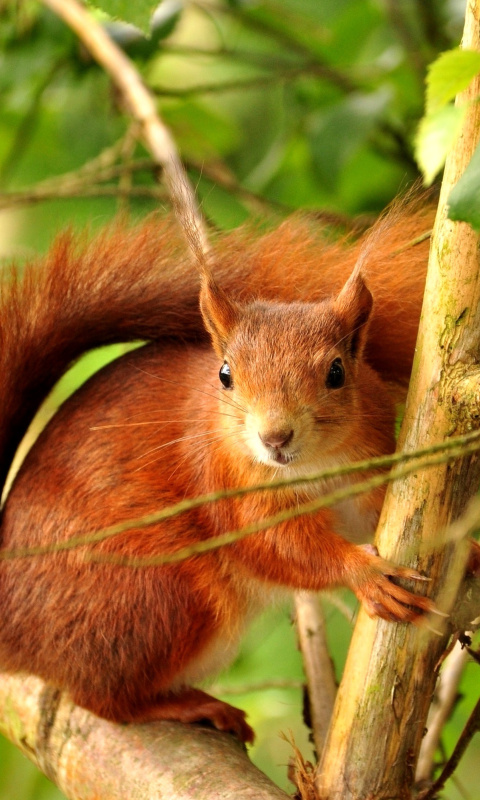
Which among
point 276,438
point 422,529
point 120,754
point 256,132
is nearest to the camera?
point 422,529


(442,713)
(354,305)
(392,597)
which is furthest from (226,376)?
(442,713)

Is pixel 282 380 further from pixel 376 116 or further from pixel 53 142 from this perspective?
pixel 53 142

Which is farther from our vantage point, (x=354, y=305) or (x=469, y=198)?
(x=354, y=305)

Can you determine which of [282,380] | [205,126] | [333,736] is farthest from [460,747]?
[205,126]

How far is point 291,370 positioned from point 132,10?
0.54m

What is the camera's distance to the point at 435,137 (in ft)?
2.53

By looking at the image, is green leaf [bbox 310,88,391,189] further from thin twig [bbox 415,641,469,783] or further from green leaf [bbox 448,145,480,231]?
green leaf [bbox 448,145,480,231]

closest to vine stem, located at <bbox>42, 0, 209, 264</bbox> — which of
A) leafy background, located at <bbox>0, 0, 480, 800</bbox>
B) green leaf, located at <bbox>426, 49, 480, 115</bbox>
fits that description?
leafy background, located at <bbox>0, 0, 480, 800</bbox>

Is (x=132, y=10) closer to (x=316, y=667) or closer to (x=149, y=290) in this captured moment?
(x=149, y=290)

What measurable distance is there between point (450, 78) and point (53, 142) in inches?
85.7

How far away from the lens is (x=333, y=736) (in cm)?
133

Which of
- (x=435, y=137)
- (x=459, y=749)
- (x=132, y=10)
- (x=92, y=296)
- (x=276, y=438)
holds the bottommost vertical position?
(x=459, y=749)

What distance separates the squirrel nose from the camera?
1319 millimetres

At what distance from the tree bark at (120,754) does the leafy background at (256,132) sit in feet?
1.37
